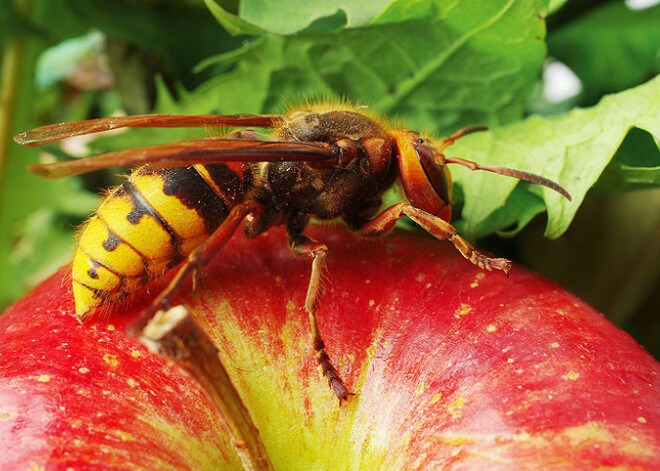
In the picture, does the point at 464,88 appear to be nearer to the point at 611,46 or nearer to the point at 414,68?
the point at 414,68

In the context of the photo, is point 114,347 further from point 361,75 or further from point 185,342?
point 361,75

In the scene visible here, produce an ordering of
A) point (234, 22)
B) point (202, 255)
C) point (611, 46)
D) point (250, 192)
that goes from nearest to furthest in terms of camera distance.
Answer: point (202, 255)
point (250, 192)
point (234, 22)
point (611, 46)

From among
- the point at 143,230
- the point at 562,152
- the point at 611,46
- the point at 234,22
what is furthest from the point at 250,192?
the point at 611,46

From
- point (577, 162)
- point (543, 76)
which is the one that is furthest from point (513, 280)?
point (543, 76)

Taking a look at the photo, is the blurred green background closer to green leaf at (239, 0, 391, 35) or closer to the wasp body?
green leaf at (239, 0, 391, 35)

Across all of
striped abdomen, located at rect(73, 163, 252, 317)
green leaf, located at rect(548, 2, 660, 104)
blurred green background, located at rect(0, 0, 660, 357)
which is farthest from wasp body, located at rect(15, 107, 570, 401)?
green leaf, located at rect(548, 2, 660, 104)

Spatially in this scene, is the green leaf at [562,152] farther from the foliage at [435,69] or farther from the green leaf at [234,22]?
the green leaf at [234,22]
